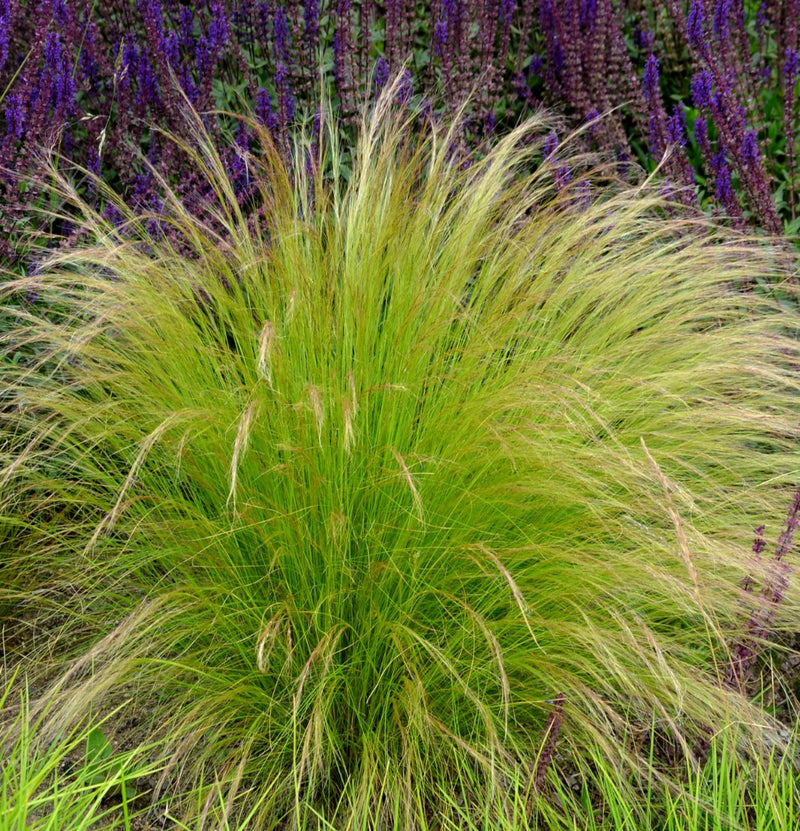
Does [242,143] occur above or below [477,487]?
above

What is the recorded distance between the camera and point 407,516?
6.84 feet

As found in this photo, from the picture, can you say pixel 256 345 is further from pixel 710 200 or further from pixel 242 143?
pixel 710 200

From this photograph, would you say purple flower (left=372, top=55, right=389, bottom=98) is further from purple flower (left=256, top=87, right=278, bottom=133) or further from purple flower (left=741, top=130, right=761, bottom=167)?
purple flower (left=741, top=130, right=761, bottom=167)

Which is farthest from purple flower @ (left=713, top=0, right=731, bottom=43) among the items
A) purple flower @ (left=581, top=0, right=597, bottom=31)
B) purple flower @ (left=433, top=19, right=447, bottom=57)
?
purple flower @ (left=433, top=19, right=447, bottom=57)

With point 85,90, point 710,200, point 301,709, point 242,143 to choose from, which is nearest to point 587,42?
point 710,200

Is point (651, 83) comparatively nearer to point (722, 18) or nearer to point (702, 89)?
point (702, 89)

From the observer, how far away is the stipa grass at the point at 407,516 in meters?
1.97

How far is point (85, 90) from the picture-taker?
3.35m

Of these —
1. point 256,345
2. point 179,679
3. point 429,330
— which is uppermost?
point 429,330

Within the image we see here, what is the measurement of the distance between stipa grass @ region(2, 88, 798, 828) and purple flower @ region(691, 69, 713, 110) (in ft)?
3.39

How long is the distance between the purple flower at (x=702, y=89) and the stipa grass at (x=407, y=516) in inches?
40.7

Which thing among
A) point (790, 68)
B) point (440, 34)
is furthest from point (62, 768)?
point (790, 68)

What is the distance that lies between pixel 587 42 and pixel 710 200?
2.30ft

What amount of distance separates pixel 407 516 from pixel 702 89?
1961 mm
